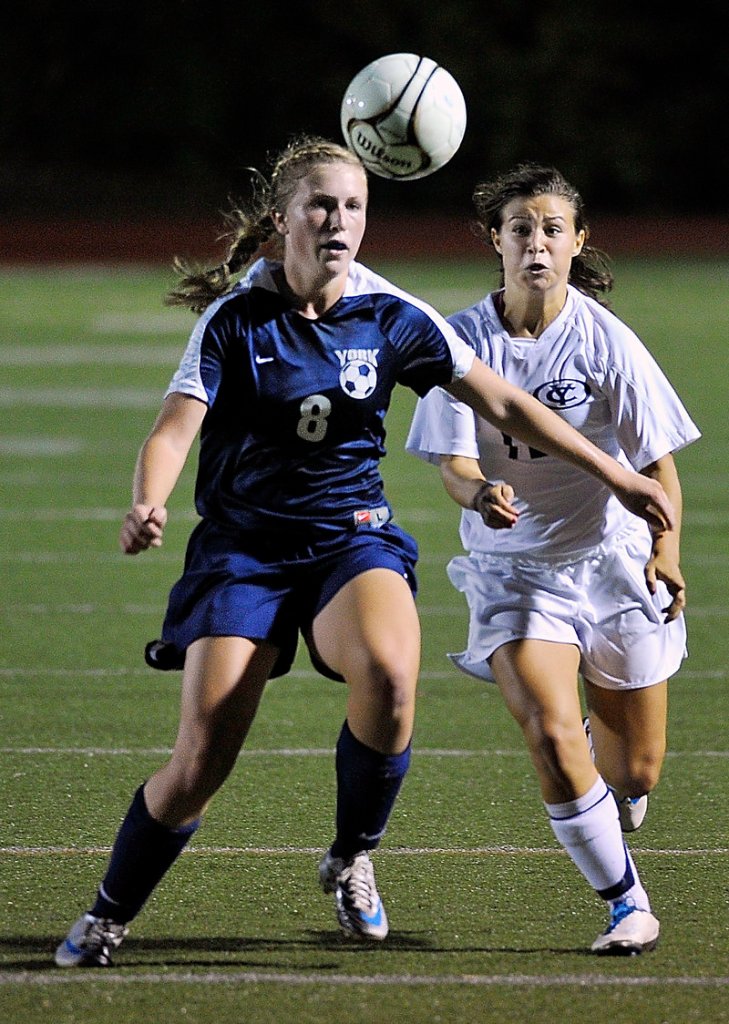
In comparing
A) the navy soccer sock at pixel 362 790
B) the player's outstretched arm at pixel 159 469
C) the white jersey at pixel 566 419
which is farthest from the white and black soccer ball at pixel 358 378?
the navy soccer sock at pixel 362 790

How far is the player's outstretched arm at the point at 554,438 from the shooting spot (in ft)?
12.0

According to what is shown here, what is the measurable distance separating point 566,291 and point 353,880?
1.44 m

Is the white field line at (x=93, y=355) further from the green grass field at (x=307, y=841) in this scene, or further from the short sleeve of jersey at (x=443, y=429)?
the short sleeve of jersey at (x=443, y=429)

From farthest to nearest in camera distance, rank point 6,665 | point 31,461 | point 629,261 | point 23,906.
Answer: point 629,261 < point 31,461 < point 6,665 < point 23,906

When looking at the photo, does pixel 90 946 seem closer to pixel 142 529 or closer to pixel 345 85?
pixel 142 529

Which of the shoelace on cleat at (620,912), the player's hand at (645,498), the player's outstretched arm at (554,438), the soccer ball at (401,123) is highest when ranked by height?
the soccer ball at (401,123)

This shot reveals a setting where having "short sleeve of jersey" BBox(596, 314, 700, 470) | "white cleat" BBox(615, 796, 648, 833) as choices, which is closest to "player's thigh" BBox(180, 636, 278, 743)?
"short sleeve of jersey" BBox(596, 314, 700, 470)

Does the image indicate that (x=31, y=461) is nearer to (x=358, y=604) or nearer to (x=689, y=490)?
(x=689, y=490)

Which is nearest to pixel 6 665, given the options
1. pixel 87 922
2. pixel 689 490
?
pixel 87 922

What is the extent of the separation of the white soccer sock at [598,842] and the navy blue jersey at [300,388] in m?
0.74

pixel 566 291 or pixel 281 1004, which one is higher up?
pixel 566 291

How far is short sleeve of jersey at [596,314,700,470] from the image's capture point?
405 centimetres

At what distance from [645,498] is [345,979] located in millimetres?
1116

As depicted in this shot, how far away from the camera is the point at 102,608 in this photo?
24.3 ft
